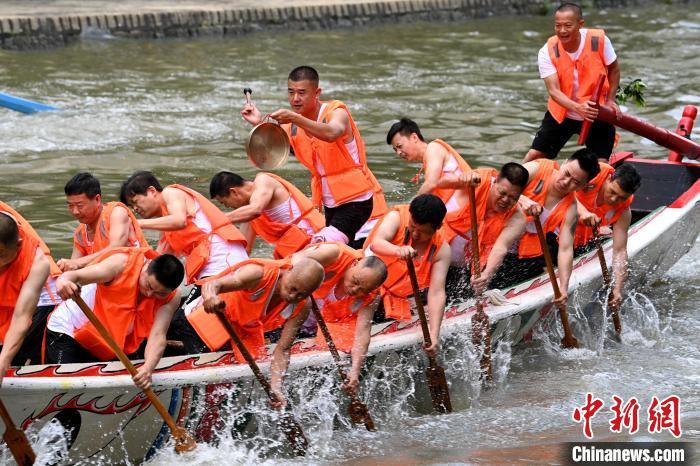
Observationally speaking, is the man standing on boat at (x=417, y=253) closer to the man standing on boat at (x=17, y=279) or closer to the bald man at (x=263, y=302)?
the bald man at (x=263, y=302)

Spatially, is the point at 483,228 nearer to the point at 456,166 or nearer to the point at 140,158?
the point at 456,166

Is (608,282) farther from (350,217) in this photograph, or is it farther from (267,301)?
(267,301)

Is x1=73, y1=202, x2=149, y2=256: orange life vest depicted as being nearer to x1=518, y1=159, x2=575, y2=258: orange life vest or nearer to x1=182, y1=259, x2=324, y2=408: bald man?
x1=182, y1=259, x2=324, y2=408: bald man

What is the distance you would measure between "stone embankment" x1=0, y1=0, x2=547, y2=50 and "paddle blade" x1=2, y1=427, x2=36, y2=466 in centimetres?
1049

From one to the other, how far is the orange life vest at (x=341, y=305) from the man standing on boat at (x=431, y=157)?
0.74m

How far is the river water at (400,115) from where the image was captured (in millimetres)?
5566

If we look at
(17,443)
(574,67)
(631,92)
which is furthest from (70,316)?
(631,92)

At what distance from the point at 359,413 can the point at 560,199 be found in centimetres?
181

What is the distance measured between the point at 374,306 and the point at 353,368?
0.33 m

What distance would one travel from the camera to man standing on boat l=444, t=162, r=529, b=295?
19.3ft

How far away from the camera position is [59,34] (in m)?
14.7

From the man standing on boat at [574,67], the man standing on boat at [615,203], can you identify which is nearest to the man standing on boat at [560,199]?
the man standing on boat at [615,203]

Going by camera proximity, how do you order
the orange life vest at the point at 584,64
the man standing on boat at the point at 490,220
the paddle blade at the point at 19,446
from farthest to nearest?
the orange life vest at the point at 584,64, the man standing on boat at the point at 490,220, the paddle blade at the point at 19,446

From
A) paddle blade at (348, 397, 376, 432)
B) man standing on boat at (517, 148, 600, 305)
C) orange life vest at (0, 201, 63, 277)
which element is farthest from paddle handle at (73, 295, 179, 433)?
man standing on boat at (517, 148, 600, 305)
